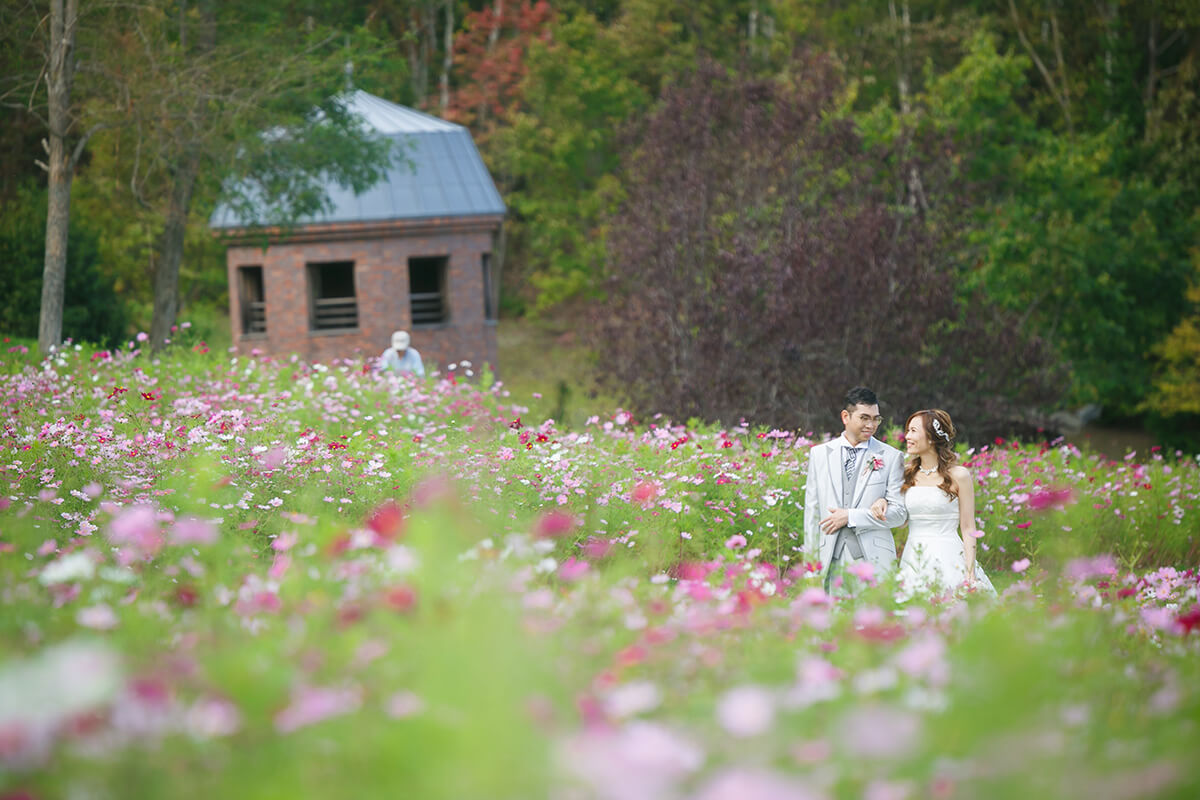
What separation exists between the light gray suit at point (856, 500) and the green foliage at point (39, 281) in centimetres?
1496

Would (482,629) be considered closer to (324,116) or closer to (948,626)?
(948,626)

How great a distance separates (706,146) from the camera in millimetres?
17969

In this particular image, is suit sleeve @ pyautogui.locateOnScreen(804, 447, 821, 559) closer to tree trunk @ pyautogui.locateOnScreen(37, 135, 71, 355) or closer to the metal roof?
tree trunk @ pyautogui.locateOnScreen(37, 135, 71, 355)

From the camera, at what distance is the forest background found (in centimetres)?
1552

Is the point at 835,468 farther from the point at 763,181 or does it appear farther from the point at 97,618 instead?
the point at 763,181

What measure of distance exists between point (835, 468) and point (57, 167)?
1171 centimetres

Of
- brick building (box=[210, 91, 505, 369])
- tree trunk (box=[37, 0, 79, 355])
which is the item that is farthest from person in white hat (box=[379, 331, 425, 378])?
brick building (box=[210, 91, 505, 369])

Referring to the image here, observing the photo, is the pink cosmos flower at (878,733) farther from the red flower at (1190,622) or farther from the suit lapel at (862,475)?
the suit lapel at (862,475)

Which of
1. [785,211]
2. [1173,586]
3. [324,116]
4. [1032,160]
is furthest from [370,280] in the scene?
[1173,586]

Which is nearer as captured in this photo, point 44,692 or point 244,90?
point 44,692

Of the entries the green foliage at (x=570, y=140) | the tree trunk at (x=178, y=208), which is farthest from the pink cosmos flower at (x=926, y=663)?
the green foliage at (x=570, y=140)

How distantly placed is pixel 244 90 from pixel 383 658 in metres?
13.9

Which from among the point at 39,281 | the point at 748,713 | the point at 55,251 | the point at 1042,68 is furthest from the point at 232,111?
the point at 1042,68

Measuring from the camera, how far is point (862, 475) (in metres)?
6.59
